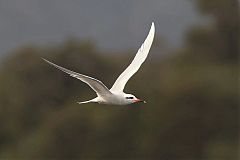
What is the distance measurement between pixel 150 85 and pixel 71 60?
1.53 metres

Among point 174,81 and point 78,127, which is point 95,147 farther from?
point 174,81

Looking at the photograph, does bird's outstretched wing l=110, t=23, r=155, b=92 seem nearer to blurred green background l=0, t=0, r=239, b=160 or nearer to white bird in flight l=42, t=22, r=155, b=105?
white bird in flight l=42, t=22, r=155, b=105

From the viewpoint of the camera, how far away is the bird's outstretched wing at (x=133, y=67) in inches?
175

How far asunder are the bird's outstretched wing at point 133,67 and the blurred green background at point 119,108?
879 cm

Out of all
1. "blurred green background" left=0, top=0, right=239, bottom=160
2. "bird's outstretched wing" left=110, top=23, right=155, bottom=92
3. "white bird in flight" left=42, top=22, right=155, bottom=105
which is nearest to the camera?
"white bird in flight" left=42, top=22, right=155, bottom=105

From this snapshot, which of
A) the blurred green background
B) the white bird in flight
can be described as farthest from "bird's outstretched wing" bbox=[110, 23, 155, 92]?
the blurred green background

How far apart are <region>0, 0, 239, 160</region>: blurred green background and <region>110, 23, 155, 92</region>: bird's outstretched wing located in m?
8.79

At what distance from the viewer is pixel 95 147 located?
49.9ft

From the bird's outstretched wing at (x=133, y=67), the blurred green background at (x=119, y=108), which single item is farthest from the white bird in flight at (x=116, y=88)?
the blurred green background at (x=119, y=108)

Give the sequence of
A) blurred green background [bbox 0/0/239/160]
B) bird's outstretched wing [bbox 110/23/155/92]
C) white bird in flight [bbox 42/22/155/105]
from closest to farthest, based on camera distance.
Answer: white bird in flight [bbox 42/22/155/105] → bird's outstretched wing [bbox 110/23/155/92] → blurred green background [bbox 0/0/239/160]

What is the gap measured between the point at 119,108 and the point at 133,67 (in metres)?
10.4

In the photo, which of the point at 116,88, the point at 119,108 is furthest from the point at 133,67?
the point at 119,108

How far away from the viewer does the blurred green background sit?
14617mm

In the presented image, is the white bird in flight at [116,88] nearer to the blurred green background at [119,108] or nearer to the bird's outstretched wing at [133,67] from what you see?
the bird's outstretched wing at [133,67]
